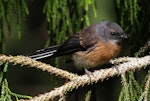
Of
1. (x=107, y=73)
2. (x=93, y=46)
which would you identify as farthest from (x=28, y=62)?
(x=93, y=46)

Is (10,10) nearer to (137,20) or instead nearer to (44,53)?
(44,53)

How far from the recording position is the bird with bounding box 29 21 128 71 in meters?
4.19

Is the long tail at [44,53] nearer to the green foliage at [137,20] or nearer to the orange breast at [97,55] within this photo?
the orange breast at [97,55]

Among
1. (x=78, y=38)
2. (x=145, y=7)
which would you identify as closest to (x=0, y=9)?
(x=78, y=38)

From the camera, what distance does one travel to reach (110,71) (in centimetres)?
339

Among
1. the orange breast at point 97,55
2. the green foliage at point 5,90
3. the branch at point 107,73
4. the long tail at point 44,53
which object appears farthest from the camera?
the orange breast at point 97,55

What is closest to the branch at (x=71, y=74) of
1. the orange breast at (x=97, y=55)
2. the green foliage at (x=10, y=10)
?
the orange breast at (x=97, y=55)

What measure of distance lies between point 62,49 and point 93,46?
0.40 m

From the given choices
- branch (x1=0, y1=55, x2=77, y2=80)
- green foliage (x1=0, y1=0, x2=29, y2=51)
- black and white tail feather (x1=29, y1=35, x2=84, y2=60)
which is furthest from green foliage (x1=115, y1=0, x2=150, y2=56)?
branch (x1=0, y1=55, x2=77, y2=80)

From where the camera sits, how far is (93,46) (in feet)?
14.3

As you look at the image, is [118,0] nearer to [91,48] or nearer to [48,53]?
[91,48]

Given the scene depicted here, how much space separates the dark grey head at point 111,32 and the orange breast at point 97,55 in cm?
9

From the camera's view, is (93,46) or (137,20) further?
(93,46)

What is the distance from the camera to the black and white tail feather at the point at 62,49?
13.0ft
